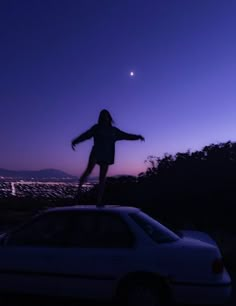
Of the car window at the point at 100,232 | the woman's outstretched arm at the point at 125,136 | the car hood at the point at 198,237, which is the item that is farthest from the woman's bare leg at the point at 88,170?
the car window at the point at 100,232

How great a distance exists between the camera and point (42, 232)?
687cm

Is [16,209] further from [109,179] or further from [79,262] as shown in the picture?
[79,262]

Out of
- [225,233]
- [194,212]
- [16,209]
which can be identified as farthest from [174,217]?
[16,209]

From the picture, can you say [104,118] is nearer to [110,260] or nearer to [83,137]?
[83,137]

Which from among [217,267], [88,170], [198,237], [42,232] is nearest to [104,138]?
[88,170]

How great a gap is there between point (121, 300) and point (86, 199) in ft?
Result: 27.3

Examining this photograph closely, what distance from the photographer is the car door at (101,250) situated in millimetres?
Result: 6402

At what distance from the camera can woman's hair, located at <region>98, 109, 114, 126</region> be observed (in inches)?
428

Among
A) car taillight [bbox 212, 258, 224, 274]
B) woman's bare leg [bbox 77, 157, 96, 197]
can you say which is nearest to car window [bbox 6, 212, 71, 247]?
car taillight [bbox 212, 258, 224, 274]

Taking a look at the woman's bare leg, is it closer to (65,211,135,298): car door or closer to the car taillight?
(65,211,135,298): car door

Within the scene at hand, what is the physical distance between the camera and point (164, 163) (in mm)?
14969

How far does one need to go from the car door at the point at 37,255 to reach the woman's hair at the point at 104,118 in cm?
425

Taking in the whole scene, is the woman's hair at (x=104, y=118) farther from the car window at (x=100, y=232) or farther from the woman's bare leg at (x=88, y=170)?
the car window at (x=100, y=232)

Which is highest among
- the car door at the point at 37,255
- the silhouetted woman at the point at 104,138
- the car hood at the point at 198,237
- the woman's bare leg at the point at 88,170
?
the silhouetted woman at the point at 104,138
